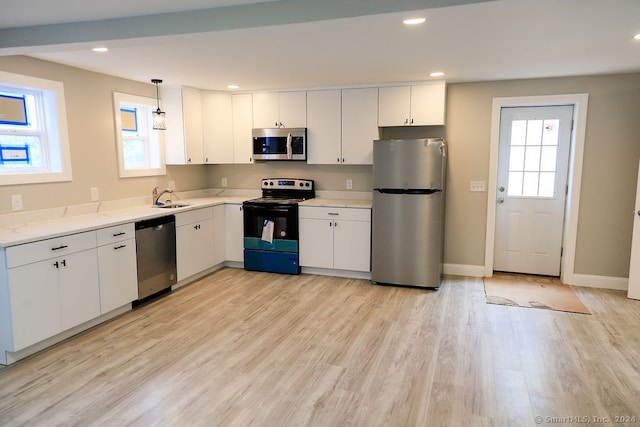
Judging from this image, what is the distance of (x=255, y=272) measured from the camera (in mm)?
5234

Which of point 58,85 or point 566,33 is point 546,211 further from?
point 58,85

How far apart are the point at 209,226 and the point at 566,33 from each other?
400 cm

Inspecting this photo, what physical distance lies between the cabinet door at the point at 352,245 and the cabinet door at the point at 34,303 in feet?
9.34

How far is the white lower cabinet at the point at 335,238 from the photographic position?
15.8ft

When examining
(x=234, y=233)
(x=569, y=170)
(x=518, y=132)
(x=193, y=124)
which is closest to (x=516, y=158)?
(x=518, y=132)

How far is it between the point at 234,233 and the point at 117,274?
1.80 m

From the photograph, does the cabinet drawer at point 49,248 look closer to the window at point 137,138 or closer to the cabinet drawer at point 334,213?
the window at point 137,138

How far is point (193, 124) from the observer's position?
5.18 metres

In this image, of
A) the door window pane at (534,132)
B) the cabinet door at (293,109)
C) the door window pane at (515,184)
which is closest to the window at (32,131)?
the cabinet door at (293,109)

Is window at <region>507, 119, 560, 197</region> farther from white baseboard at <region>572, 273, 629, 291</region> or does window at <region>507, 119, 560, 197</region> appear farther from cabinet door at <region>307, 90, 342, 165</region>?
cabinet door at <region>307, 90, 342, 165</region>

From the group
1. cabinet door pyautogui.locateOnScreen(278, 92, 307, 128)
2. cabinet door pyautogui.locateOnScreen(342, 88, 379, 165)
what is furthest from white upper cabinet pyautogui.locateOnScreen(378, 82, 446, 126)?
cabinet door pyautogui.locateOnScreen(278, 92, 307, 128)

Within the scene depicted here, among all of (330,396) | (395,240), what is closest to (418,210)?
(395,240)

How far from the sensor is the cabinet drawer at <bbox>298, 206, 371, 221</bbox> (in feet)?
15.7

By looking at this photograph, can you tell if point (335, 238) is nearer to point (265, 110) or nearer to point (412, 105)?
point (412, 105)
